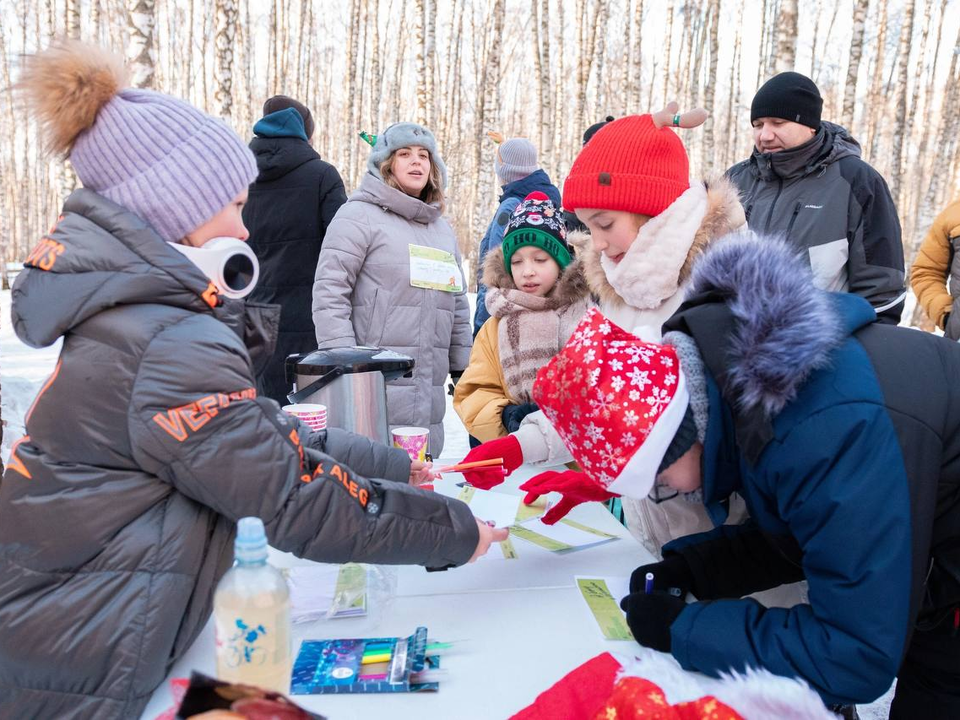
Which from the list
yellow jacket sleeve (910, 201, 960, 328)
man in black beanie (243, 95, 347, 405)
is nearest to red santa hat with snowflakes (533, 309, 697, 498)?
man in black beanie (243, 95, 347, 405)

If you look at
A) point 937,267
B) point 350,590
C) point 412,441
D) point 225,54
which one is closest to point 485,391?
→ point 412,441

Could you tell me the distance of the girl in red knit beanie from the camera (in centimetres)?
178

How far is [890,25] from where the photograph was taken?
19.2 metres

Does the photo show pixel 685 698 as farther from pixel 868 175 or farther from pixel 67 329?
pixel 868 175

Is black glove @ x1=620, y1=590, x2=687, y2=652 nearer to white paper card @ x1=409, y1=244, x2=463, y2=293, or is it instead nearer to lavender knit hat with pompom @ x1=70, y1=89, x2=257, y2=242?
lavender knit hat with pompom @ x1=70, y1=89, x2=257, y2=242

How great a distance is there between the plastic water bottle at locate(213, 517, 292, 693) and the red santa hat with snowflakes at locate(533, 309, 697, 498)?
1.71 ft

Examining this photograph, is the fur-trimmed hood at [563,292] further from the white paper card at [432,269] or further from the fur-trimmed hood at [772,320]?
the fur-trimmed hood at [772,320]

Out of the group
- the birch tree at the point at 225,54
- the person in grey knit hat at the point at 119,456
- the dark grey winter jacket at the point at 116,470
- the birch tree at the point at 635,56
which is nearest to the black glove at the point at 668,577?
the person in grey knit hat at the point at 119,456

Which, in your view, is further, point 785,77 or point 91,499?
point 785,77

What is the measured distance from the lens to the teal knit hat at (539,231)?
92.5 inches

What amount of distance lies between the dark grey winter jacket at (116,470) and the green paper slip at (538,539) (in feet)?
2.54

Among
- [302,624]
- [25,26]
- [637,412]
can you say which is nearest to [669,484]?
[637,412]

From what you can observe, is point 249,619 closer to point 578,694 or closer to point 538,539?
Answer: point 578,694

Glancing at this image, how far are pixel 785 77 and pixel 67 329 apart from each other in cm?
315
